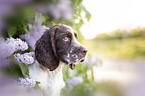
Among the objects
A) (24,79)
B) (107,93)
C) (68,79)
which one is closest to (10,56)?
(24,79)

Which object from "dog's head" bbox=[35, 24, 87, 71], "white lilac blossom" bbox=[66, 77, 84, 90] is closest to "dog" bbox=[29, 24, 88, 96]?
"dog's head" bbox=[35, 24, 87, 71]

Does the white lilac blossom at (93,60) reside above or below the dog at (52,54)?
below

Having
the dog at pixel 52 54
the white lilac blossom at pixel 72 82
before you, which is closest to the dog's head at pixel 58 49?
the dog at pixel 52 54

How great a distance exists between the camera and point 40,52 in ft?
1.23

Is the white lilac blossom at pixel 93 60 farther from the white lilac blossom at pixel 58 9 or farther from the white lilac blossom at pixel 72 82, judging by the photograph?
the white lilac blossom at pixel 58 9

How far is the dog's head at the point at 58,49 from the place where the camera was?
1.21 ft

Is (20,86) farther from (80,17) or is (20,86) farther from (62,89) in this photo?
(80,17)

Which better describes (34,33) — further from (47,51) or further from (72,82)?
(72,82)

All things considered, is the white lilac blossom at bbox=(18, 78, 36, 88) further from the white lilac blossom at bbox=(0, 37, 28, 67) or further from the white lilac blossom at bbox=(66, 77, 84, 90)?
the white lilac blossom at bbox=(66, 77, 84, 90)

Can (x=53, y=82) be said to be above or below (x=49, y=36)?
below

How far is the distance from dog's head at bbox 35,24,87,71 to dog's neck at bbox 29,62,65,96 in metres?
0.02

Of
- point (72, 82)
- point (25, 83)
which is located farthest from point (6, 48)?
point (72, 82)

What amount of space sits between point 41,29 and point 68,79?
8.5 inches

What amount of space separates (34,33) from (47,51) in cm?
7
